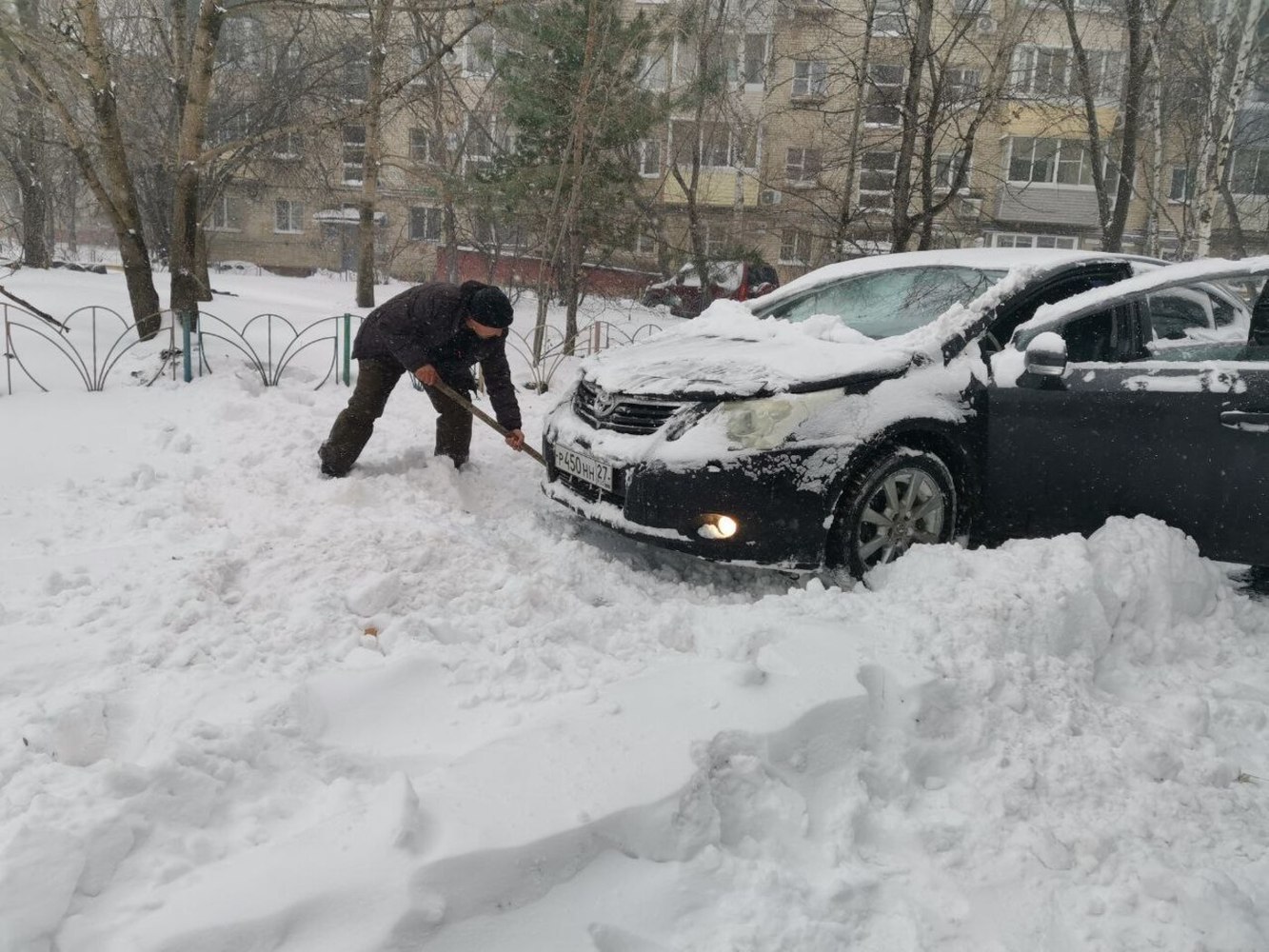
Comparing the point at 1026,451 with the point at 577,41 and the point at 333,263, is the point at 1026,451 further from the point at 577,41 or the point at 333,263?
the point at 333,263

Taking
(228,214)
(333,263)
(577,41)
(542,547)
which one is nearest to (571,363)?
(577,41)

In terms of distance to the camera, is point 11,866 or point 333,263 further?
point 333,263

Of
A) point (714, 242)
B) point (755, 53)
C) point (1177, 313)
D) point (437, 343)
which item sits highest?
point (755, 53)

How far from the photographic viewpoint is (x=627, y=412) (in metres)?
3.88

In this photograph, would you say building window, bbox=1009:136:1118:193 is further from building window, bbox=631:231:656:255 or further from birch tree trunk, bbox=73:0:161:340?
birch tree trunk, bbox=73:0:161:340

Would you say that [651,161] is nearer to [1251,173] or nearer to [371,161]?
[371,161]

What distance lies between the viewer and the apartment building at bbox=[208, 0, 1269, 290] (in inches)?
466

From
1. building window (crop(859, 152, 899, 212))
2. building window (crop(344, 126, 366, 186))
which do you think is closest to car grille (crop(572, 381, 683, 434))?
building window (crop(859, 152, 899, 212))

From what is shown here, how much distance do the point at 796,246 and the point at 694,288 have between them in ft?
14.5

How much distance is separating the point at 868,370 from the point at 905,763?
5.50ft

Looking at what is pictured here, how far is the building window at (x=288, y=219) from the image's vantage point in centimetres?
3253

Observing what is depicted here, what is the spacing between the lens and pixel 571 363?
10.1 m

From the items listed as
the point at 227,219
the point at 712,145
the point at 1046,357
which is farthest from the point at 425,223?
the point at 1046,357

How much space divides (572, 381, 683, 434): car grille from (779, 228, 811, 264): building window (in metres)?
8.71
